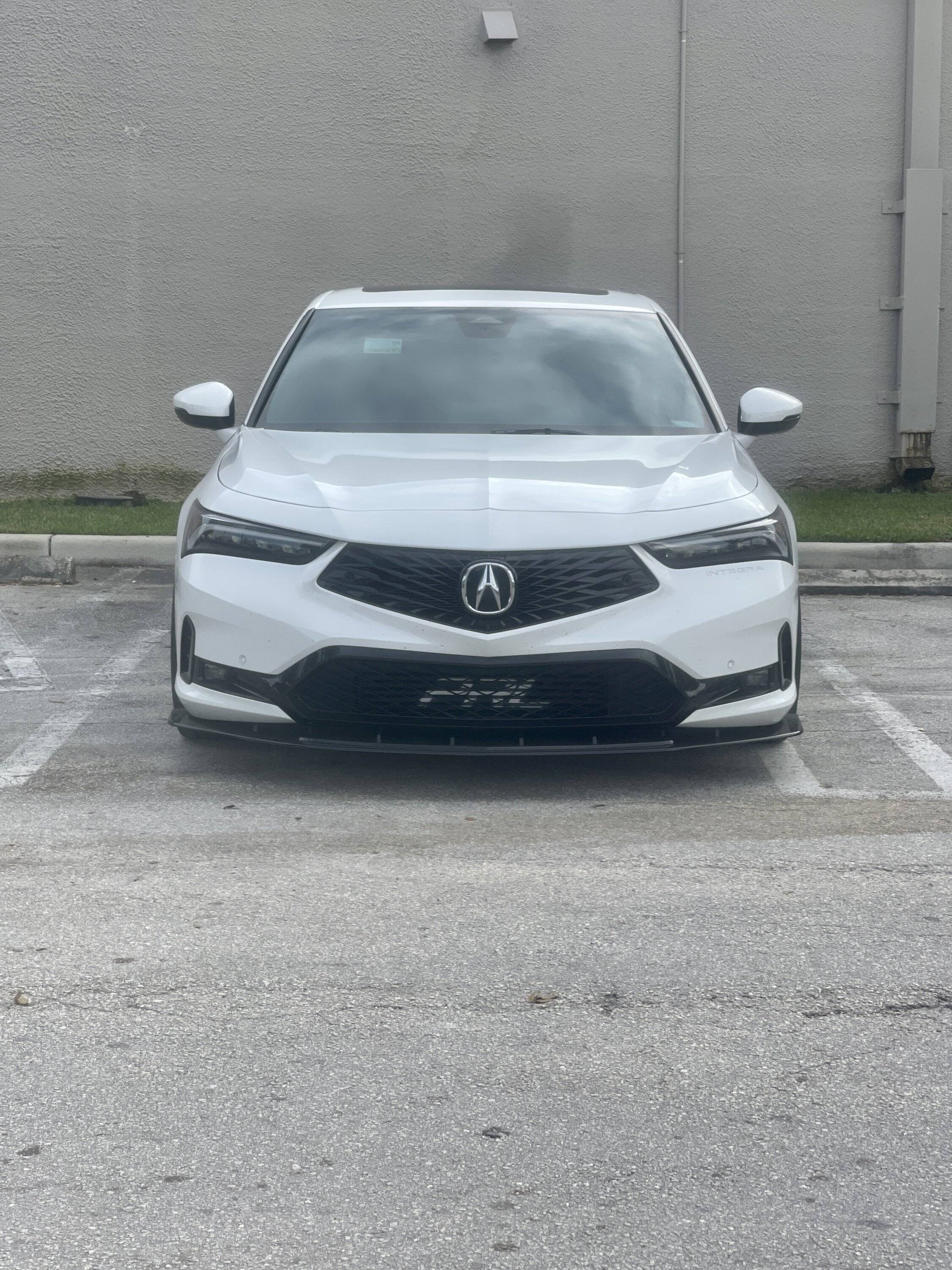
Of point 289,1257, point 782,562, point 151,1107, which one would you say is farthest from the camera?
point 782,562

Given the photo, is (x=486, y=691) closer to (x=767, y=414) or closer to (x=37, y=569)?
(x=767, y=414)

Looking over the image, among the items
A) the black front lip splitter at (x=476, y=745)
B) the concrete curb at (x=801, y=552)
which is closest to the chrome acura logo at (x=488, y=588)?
the black front lip splitter at (x=476, y=745)

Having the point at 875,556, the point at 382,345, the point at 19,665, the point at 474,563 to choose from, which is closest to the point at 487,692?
the point at 474,563

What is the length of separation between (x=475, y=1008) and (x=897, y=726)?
3.00 m

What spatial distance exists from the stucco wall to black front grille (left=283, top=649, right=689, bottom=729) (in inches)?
284

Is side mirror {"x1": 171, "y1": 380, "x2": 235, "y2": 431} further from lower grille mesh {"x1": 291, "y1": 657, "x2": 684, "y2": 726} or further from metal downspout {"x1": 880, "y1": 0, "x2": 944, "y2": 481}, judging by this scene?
metal downspout {"x1": 880, "y1": 0, "x2": 944, "y2": 481}

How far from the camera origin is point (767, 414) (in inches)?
237

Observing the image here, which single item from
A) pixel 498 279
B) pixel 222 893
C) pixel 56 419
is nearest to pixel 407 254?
pixel 498 279

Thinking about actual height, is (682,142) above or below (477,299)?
above

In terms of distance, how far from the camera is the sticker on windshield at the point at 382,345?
6141 millimetres

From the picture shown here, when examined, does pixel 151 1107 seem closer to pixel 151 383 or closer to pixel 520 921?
pixel 520 921

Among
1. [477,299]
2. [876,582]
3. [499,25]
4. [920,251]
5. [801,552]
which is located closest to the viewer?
[477,299]

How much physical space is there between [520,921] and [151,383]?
8553 mm

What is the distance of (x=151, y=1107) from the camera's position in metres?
2.84
